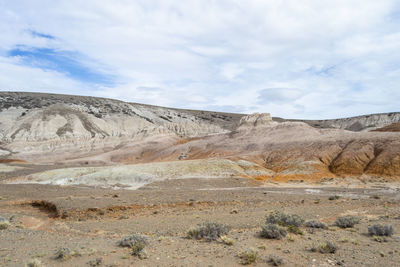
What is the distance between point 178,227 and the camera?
13.0 metres

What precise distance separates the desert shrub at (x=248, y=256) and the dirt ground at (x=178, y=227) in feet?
0.51

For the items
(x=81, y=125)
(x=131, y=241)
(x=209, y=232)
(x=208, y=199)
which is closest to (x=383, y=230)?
(x=209, y=232)

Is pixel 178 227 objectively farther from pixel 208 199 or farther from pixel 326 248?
pixel 208 199

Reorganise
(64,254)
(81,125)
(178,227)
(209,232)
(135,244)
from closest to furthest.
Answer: (64,254) < (135,244) < (209,232) < (178,227) < (81,125)

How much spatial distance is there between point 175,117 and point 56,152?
51436 millimetres

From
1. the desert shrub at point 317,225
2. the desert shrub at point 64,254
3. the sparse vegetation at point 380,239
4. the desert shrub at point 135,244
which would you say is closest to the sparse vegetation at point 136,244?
the desert shrub at point 135,244

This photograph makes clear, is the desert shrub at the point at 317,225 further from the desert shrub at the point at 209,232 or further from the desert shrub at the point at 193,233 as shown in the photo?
the desert shrub at the point at 193,233

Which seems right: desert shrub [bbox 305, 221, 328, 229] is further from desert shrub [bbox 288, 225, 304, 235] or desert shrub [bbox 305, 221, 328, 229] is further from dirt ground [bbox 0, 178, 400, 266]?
desert shrub [bbox 288, 225, 304, 235]

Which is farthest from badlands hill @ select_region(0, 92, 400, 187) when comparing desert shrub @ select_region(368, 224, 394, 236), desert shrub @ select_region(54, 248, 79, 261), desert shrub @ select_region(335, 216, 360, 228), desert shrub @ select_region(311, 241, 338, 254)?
desert shrub @ select_region(311, 241, 338, 254)

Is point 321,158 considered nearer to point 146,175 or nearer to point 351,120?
point 146,175

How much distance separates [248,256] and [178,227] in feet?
19.4

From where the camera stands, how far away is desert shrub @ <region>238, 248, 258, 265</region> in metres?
7.52

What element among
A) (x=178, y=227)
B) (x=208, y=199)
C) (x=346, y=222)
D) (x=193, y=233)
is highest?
(x=346, y=222)

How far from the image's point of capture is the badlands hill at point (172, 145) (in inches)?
1282
